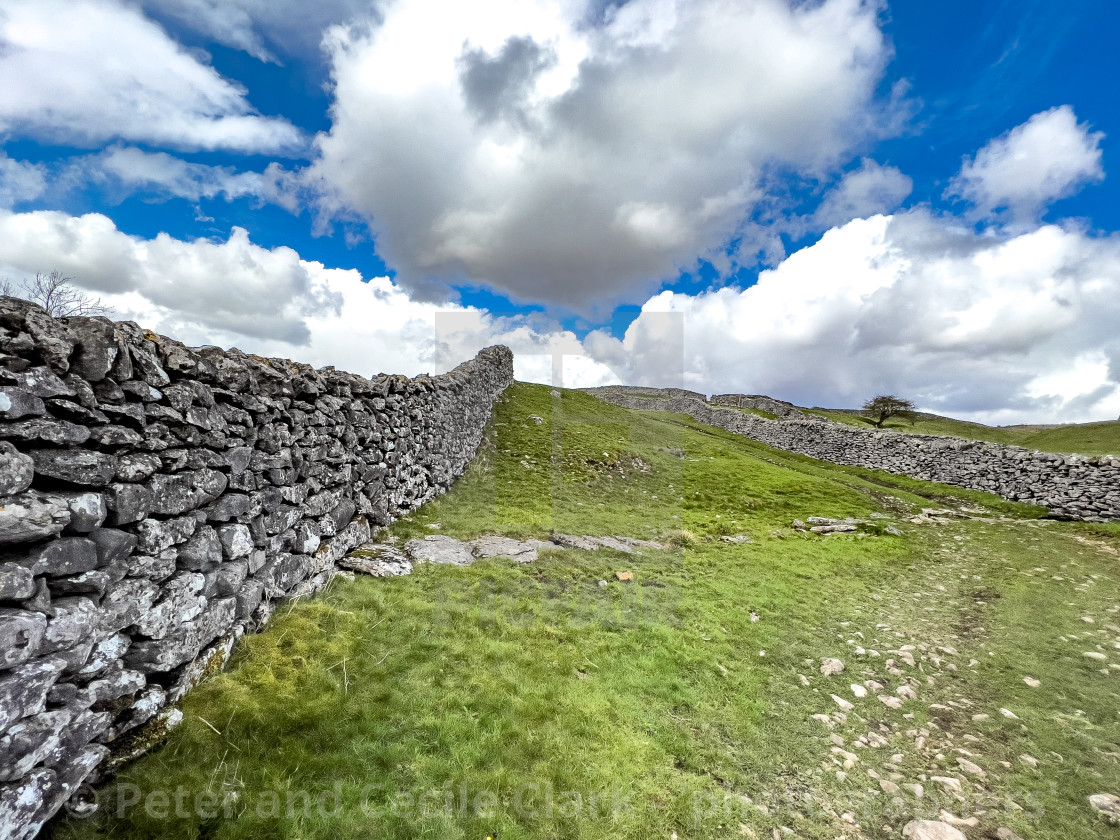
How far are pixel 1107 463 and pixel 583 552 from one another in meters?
27.6

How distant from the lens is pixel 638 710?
20.3 feet

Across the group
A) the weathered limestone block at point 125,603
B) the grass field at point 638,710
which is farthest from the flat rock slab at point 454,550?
the weathered limestone block at point 125,603

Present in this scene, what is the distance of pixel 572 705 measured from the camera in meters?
6.00

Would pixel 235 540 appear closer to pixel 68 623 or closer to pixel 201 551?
pixel 201 551

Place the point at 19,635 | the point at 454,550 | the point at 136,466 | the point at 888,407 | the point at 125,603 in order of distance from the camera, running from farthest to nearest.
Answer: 1. the point at 888,407
2. the point at 454,550
3. the point at 136,466
4. the point at 125,603
5. the point at 19,635

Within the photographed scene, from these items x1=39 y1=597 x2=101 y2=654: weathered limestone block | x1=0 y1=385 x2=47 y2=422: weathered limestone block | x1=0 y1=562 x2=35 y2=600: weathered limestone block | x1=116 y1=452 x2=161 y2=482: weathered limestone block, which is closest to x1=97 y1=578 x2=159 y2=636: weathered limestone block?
x1=39 y1=597 x2=101 y2=654: weathered limestone block

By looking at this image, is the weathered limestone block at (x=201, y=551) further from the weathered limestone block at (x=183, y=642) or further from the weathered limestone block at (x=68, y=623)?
the weathered limestone block at (x=68, y=623)

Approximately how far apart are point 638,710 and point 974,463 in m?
34.5

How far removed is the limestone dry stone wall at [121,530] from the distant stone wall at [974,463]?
3285cm

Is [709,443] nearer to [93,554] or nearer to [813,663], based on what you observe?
[813,663]

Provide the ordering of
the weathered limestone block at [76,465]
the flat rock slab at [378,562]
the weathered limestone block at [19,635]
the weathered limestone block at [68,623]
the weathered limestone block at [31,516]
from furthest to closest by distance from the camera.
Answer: the flat rock slab at [378,562], the weathered limestone block at [76,465], the weathered limestone block at [68,623], the weathered limestone block at [31,516], the weathered limestone block at [19,635]

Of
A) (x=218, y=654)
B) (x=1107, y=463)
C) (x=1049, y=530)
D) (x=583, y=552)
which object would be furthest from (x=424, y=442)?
(x=1107, y=463)

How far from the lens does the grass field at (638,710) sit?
441 cm

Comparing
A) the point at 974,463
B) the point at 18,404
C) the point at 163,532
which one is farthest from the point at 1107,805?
the point at 974,463
